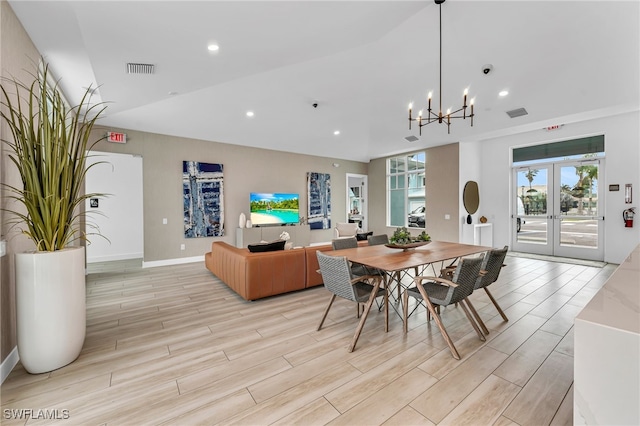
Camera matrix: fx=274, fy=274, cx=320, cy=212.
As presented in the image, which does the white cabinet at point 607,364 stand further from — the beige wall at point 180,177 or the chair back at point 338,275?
the beige wall at point 180,177

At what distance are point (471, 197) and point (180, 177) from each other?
725cm

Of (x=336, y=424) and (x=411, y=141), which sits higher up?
(x=411, y=141)

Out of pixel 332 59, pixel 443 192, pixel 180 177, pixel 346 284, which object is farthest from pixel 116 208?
pixel 443 192

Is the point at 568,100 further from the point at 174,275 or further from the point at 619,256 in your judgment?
the point at 174,275

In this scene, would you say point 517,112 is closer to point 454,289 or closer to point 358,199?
point 454,289

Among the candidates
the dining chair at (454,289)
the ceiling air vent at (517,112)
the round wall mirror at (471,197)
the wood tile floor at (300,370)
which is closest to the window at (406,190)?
the round wall mirror at (471,197)

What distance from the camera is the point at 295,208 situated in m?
7.84

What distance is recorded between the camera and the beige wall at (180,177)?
5809 millimetres

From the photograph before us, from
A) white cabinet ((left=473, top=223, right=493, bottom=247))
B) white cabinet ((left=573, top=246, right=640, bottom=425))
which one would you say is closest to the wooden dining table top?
white cabinet ((left=573, top=246, right=640, bottom=425))

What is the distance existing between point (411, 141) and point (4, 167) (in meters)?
7.27

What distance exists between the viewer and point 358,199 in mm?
9805

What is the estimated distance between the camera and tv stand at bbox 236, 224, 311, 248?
21.9ft

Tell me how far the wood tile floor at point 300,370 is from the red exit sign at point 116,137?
3.49m

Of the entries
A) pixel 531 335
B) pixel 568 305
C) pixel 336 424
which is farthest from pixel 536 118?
pixel 336 424
